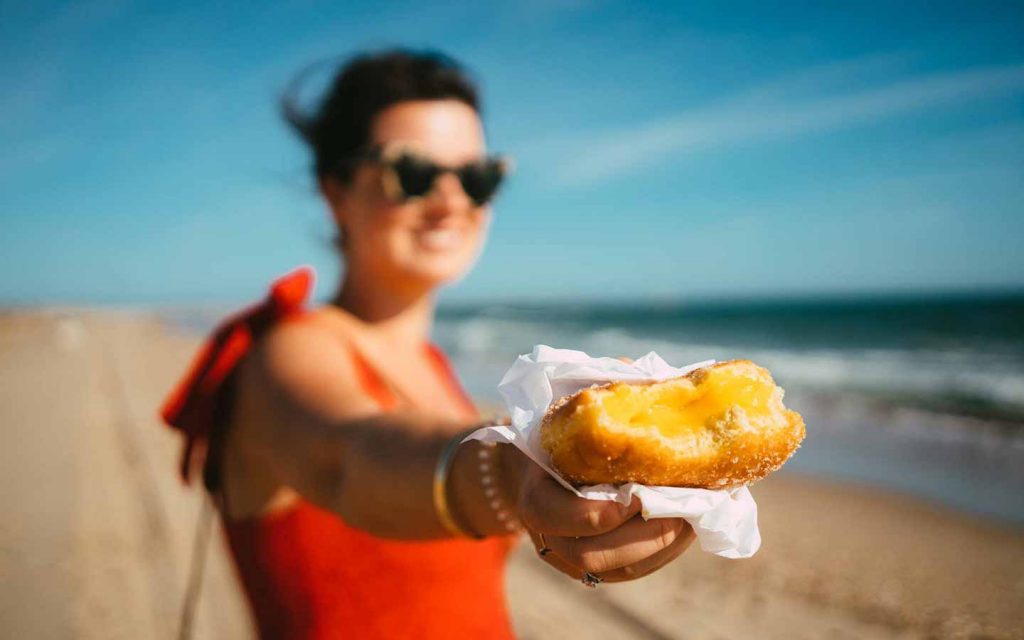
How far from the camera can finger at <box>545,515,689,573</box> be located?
86 centimetres

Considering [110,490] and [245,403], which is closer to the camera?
[245,403]

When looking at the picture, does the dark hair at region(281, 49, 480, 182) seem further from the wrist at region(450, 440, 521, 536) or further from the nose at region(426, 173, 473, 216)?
the wrist at region(450, 440, 521, 536)

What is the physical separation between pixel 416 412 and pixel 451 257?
107 cm

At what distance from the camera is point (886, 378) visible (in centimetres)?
1853

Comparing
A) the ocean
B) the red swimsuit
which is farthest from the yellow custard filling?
the ocean

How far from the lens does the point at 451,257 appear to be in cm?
234

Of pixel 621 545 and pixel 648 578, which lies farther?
pixel 648 578

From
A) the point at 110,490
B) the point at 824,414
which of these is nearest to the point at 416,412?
the point at 110,490

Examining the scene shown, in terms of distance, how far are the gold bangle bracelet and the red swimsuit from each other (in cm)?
72

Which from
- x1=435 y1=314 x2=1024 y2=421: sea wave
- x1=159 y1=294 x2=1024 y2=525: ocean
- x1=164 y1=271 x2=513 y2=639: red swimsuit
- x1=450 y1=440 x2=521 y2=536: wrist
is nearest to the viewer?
x1=450 y1=440 x2=521 y2=536: wrist

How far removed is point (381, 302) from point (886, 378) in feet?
65.3

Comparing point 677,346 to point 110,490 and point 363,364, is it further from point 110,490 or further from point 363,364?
point 363,364

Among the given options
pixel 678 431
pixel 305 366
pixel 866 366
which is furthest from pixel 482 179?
pixel 866 366

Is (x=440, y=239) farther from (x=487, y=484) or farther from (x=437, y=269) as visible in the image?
(x=487, y=484)
